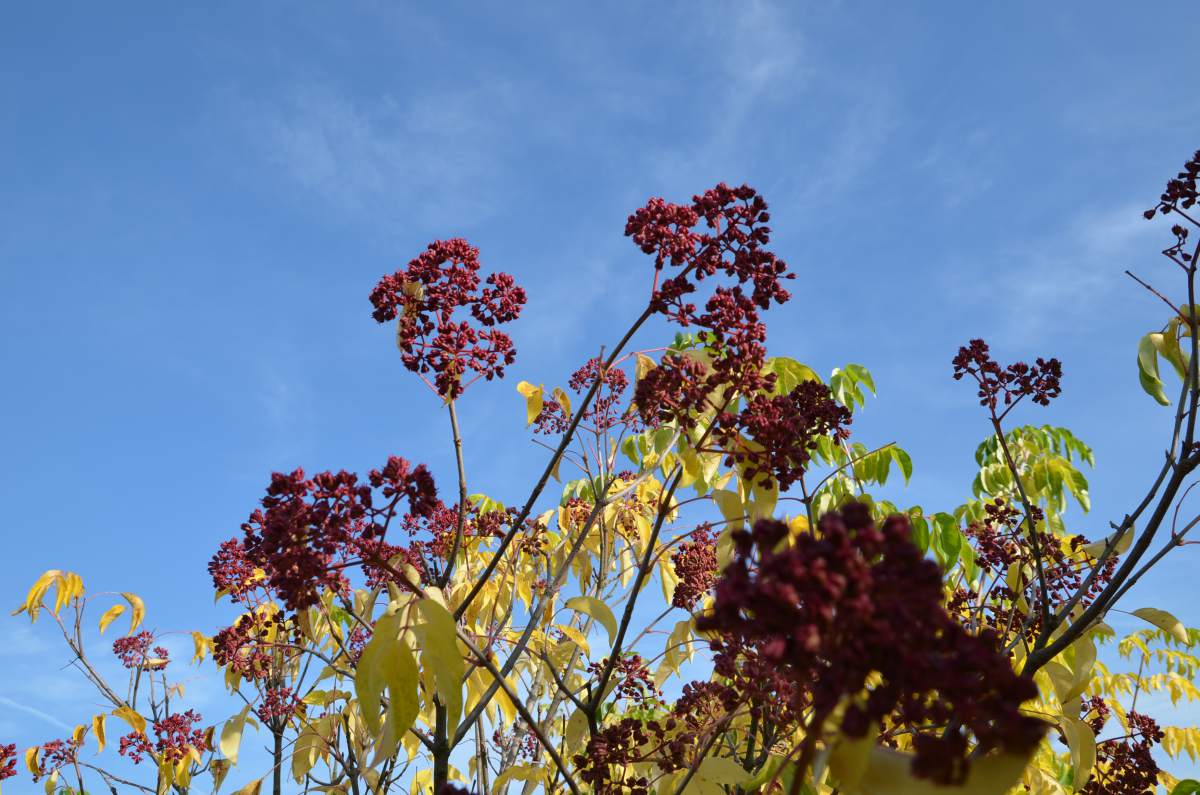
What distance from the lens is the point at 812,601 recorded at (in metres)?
0.98

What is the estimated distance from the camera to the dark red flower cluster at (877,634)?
946 mm

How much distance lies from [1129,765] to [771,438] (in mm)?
2542

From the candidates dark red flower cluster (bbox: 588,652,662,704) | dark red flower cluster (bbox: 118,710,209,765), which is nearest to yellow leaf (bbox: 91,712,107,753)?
dark red flower cluster (bbox: 118,710,209,765)

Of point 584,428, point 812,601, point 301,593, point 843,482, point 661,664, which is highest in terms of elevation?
point 584,428

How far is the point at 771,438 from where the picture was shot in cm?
217

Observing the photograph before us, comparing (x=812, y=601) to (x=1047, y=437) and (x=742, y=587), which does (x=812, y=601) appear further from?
(x=1047, y=437)

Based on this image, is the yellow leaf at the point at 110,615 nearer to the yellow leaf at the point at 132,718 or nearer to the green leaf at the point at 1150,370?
the yellow leaf at the point at 132,718

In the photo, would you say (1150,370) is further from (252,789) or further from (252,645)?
(252,645)

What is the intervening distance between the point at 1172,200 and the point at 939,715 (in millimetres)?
2523

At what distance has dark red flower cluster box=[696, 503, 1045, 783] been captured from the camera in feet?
3.10

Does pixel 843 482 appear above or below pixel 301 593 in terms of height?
above

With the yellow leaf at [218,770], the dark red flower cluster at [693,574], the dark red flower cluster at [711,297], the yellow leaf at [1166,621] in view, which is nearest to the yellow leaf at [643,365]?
the dark red flower cluster at [711,297]

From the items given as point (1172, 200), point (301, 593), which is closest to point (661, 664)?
point (301, 593)

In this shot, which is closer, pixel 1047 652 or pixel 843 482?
pixel 1047 652
